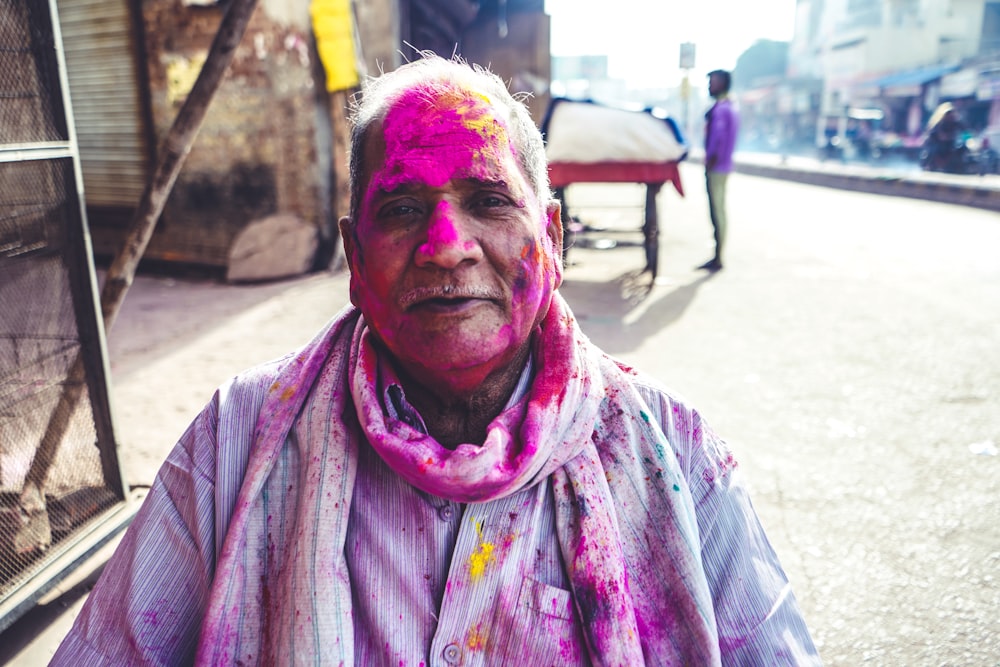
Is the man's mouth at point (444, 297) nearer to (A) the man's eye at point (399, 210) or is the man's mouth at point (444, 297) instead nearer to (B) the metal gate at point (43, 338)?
(A) the man's eye at point (399, 210)

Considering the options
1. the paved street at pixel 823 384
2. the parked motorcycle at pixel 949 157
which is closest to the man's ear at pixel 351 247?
the paved street at pixel 823 384

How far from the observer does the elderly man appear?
44.4 inches

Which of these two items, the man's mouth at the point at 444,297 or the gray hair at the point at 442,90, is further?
the gray hair at the point at 442,90

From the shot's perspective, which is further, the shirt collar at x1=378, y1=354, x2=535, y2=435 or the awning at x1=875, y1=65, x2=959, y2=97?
the awning at x1=875, y1=65, x2=959, y2=97

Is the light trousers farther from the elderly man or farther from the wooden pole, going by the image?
the elderly man

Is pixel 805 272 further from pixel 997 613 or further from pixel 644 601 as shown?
pixel 644 601

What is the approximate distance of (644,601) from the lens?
1188mm

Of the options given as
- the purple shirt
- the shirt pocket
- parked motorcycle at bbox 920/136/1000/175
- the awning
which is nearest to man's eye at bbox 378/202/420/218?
the shirt pocket

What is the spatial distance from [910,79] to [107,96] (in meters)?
31.1

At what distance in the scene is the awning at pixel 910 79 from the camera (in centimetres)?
2770

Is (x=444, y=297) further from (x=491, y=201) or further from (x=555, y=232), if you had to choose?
(x=555, y=232)

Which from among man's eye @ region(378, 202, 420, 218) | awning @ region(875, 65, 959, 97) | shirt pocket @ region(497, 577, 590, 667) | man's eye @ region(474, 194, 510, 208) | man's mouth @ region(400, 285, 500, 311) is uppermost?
awning @ region(875, 65, 959, 97)

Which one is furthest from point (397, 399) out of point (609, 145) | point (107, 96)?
point (107, 96)

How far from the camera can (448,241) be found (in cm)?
116
